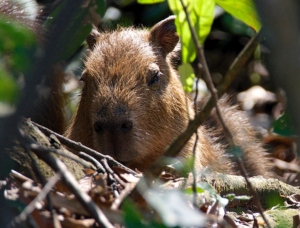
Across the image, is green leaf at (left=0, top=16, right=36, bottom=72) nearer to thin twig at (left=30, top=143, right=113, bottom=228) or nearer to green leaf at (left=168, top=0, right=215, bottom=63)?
thin twig at (left=30, top=143, right=113, bottom=228)

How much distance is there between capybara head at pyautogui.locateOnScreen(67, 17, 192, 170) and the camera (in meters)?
3.95

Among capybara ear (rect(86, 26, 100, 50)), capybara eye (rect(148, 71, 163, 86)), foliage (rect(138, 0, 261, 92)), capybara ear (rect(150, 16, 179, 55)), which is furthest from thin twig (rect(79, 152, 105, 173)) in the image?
capybara ear (rect(86, 26, 100, 50))

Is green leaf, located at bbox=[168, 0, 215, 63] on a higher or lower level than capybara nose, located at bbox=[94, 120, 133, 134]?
higher

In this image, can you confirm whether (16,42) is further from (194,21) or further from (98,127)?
(98,127)

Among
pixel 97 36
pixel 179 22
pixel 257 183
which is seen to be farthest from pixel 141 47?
pixel 179 22

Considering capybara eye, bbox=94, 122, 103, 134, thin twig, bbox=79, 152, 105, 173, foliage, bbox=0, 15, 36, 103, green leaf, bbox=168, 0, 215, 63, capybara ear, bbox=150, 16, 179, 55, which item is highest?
foliage, bbox=0, 15, 36, 103

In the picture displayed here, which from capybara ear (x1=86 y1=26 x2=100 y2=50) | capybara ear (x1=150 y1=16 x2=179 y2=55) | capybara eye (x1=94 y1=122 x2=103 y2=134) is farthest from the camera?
capybara ear (x1=86 y1=26 x2=100 y2=50)

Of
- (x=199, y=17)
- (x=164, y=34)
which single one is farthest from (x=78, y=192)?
(x=164, y=34)

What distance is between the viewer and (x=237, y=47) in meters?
7.98

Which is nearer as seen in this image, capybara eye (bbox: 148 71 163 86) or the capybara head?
the capybara head

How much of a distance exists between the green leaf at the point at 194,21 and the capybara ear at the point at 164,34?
1965 millimetres

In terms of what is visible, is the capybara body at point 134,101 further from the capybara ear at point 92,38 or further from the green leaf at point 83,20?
the green leaf at point 83,20

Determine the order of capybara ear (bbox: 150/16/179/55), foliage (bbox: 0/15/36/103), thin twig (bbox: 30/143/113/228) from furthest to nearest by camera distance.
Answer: capybara ear (bbox: 150/16/179/55) → thin twig (bbox: 30/143/113/228) → foliage (bbox: 0/15/36/103)

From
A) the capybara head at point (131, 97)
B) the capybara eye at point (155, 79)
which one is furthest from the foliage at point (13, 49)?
the capybara eye at point (155, 79)
